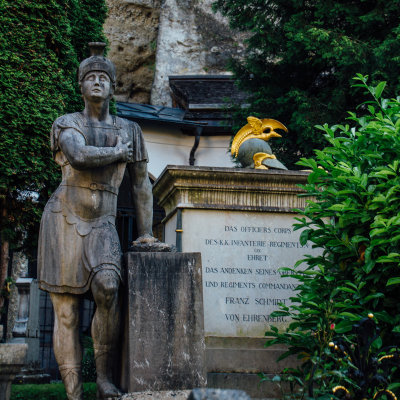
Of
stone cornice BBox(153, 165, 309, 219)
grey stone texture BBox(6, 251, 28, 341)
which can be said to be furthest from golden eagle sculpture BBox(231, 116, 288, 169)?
grey stone texture BBox(6, 251, 28, 341)

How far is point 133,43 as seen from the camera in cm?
2305

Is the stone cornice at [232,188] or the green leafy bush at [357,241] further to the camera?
the stone cornice at [232,188]

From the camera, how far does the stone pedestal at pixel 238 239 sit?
6.54m

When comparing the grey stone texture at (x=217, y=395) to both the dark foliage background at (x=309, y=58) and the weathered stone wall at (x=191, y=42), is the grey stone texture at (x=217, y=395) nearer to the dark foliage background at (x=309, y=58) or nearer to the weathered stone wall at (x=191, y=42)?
the dark foliage background at (x=309, y=58)

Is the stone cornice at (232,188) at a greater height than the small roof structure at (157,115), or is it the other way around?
the small roof structure at (157,115)

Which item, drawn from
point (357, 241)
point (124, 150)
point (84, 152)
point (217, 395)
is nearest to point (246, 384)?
point (357, 241)

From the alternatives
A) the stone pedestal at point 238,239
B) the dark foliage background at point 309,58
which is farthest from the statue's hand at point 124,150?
the dark foliage background at point 309,58

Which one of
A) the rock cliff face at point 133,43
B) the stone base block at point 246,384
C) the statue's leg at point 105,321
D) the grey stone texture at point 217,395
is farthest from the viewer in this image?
the rock cliff face at point 133,43

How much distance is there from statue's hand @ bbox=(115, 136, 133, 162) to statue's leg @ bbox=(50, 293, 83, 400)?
102cm

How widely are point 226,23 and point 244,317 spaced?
18.0 m

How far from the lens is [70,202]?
4.93 m

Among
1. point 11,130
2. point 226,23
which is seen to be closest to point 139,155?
point 11,130

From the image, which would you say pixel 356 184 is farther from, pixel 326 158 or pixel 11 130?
pixel 11 130

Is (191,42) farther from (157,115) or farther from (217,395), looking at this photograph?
(217,395)
